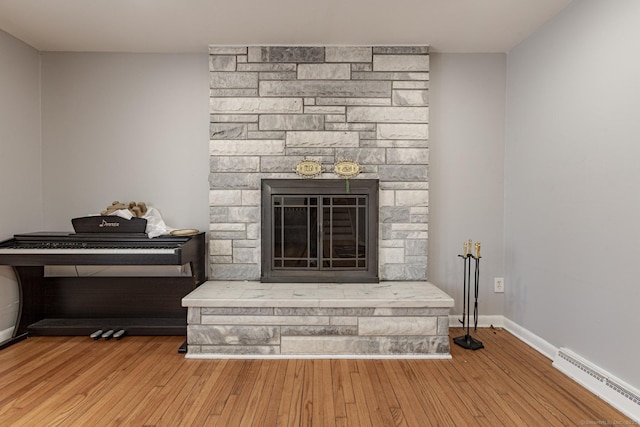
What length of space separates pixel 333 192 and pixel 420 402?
169cm

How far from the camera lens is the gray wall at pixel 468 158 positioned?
3.22 metres

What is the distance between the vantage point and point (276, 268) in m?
3.15

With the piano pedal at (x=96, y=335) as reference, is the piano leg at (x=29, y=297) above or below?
above

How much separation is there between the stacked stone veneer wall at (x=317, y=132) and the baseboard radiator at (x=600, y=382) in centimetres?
113

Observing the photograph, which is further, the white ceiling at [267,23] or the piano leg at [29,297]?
the piano leg at [29,297]

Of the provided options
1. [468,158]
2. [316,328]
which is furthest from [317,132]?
[316,328]

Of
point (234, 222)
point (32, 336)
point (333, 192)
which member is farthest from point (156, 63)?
point (32, 336)

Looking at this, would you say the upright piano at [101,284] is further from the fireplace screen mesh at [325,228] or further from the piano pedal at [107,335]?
the fireplace screen mesh at [325,228]

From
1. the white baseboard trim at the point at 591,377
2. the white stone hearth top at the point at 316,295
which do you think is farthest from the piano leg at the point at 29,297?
the white baseboard trim at the point at 591,377

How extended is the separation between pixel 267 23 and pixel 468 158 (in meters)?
1.98

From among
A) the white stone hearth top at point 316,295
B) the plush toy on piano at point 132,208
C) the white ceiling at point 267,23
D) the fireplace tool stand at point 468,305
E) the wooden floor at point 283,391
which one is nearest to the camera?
the wooden floor at point 283,391

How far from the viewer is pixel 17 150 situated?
2992 millimetres

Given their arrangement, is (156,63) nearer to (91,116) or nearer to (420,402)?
(91,116)

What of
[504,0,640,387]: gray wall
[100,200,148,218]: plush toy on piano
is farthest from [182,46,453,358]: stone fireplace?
[504,0,640,387]: gray wall
